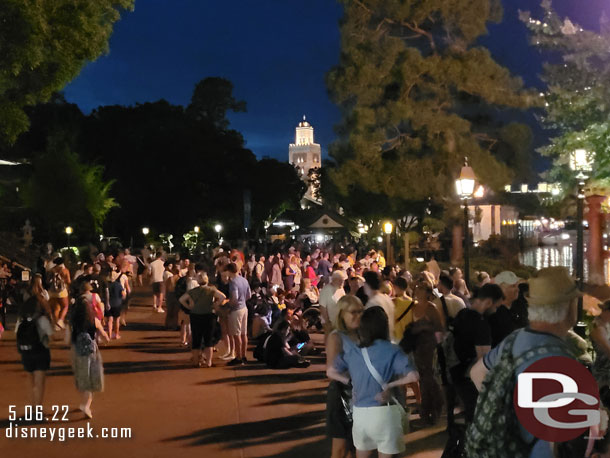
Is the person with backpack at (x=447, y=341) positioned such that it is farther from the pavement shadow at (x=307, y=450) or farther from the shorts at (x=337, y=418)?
the shorts at (x=337, y=418)

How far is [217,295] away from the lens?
11.2 meters

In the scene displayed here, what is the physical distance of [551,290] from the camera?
339 centimetres

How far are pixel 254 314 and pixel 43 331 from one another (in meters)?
5.37

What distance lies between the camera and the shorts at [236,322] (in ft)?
37.6

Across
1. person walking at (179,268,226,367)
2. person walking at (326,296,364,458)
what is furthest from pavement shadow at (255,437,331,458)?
person walking at (179,268,226,367)

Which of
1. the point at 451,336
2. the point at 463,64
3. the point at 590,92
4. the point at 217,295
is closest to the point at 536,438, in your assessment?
the point at 451,336

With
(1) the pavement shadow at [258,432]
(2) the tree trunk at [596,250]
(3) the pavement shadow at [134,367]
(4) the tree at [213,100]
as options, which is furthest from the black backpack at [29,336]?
(4) the tree at [213,100]

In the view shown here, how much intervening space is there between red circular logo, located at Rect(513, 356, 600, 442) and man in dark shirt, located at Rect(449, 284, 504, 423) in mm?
2675

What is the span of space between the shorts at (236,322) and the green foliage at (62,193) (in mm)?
27301

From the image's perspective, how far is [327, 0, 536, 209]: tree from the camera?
29438 mm

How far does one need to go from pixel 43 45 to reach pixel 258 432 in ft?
43.7

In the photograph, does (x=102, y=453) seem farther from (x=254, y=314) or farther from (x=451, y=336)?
(x=254, y=314)

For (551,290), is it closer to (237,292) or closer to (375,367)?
(375,367)

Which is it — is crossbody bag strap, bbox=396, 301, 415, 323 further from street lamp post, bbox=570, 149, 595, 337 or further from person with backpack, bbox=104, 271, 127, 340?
person with backpack, bbox=104, 271, 127, 340
